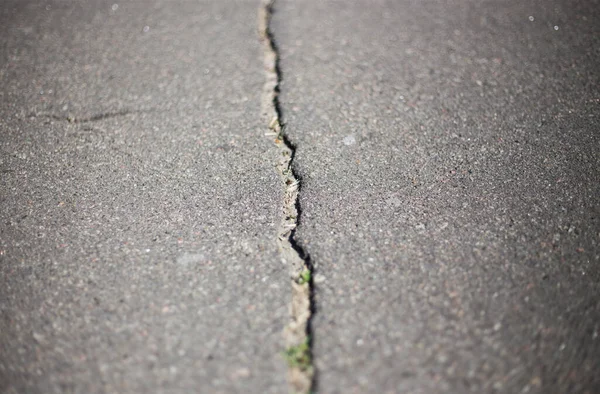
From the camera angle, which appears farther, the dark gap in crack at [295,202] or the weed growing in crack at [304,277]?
the weed growing in crack at [304,277]

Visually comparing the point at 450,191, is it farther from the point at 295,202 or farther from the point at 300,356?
the point at 300,356

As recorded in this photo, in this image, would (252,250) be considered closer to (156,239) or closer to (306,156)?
(156,239)

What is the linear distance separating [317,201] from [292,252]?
307 mm

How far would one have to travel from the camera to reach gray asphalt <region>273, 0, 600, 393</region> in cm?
151

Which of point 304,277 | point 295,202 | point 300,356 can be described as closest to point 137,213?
point 295,202

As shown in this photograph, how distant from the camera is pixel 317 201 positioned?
202 cm

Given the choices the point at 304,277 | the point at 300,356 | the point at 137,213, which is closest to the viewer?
the point at 300,356

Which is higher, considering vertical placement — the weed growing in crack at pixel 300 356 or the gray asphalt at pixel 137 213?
the gray asphalt at pixel 137 213

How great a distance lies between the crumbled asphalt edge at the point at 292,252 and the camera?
1.49 metres

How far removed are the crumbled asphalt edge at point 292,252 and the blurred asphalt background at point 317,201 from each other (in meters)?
0.04

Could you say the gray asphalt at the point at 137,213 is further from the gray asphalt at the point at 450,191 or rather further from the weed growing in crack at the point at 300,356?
the gray asphalt at the point at 450,191

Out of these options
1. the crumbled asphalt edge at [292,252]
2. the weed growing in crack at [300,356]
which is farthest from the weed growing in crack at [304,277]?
the weed growing in crack at [300,356]

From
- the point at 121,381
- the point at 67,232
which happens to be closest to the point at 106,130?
the point at 67,232

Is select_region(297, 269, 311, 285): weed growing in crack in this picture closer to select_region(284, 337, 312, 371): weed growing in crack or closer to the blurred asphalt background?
the blurred asphalt background
